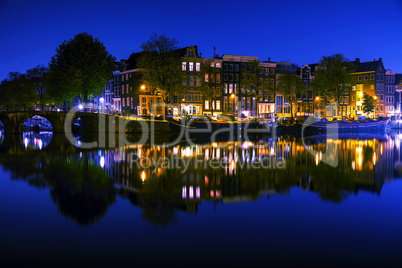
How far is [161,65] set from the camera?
6016cm

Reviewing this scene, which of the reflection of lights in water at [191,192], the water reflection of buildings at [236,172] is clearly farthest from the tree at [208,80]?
the reflection of lights in water at [191,192]

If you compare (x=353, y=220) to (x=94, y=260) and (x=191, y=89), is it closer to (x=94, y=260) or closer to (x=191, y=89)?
(x=94, y=260)

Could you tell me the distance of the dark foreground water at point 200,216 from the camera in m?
9.30

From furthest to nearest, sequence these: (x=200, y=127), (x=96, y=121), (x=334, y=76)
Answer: (x=334, y=76), (x=96, y=121), (x=200, y=127)

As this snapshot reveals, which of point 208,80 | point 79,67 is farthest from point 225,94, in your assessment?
point 79,67

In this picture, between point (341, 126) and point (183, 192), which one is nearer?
point (183, 192)

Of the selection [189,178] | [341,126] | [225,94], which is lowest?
[189,178]

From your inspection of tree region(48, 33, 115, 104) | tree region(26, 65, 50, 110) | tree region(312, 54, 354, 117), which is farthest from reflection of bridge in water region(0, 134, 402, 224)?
tree region(26, 65, 50, 110)

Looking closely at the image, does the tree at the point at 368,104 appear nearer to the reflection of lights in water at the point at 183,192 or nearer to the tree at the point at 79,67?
the tree at the point at 79,67

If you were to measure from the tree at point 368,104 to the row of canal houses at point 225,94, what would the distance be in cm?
199

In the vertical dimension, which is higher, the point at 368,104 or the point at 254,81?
the point at 254,81

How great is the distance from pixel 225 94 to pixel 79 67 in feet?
109

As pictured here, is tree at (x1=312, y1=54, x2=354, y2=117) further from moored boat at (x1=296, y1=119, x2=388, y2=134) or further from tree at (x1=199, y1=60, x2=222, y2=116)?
tree at (x1=199, y1=60, x2=222, y2=116)

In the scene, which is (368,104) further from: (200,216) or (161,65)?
(200,216)
